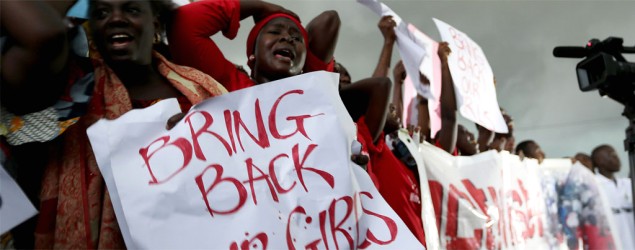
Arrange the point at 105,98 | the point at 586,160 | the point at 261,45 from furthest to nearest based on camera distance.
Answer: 1. the point at 586,160
2. the point at 261,45
3. the point at 105,98

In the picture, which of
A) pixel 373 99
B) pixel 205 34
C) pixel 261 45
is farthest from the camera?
pixel 373 99

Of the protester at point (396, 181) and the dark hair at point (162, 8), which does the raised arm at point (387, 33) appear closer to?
the protester at point (396, 181)

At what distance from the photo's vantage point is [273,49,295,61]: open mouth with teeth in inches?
78.7

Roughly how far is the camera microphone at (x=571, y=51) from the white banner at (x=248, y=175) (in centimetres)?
98

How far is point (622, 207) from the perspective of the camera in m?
4.96

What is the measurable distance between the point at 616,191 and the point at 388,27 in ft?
9.93

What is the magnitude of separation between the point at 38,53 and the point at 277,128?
56cm

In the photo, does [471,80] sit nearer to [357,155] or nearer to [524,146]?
[357,155]

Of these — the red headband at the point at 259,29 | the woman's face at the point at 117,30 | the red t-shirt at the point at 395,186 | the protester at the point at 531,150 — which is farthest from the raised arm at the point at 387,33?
the protester at the point at 531,150

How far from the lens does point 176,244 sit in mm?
1285

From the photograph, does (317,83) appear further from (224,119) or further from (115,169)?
(115,169)

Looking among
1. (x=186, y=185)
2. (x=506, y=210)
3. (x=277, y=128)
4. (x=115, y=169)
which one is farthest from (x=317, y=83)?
(x=506, y=210)

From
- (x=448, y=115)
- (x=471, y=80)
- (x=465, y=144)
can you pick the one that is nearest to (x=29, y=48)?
(x=448, y=115)

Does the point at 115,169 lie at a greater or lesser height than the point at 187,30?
lesser
